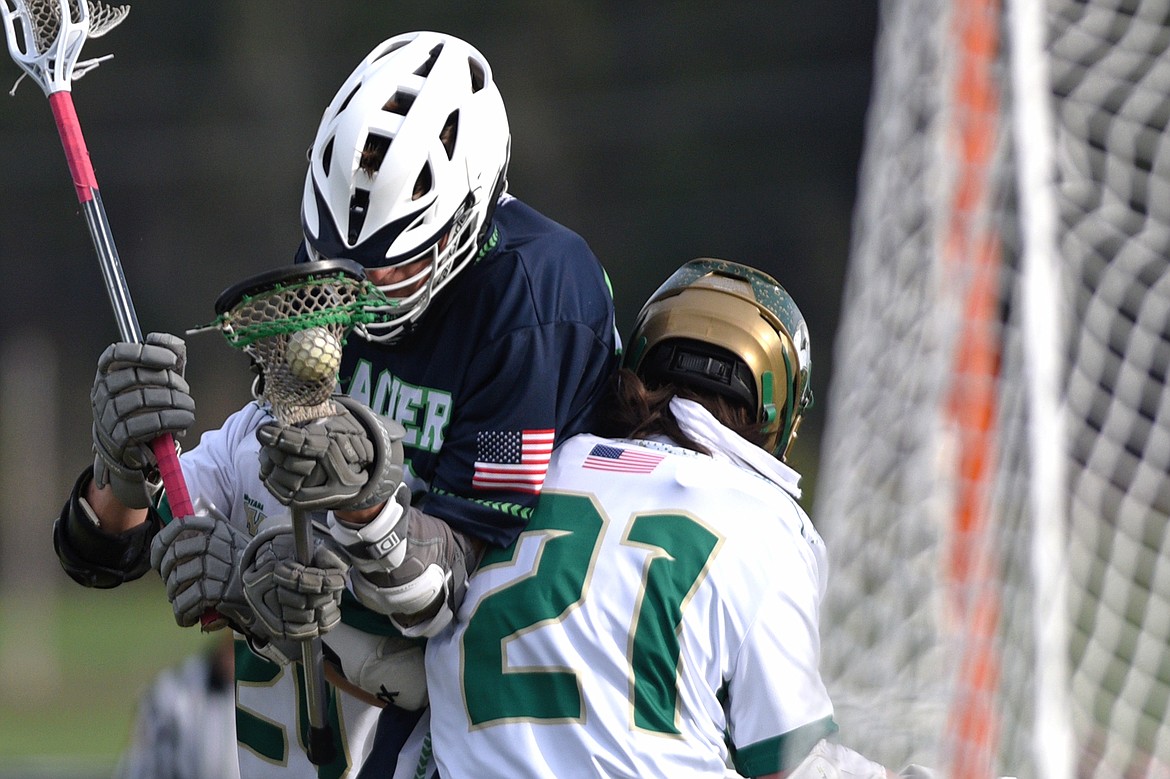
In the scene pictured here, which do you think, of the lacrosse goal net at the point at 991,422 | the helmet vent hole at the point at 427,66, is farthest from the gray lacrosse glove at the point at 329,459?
the lacrosse goal net at the point at 991,422

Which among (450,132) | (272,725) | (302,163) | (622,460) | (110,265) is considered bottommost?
(302,163)

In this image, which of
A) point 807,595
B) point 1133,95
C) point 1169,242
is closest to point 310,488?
point 807,595

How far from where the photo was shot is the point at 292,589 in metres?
2.40

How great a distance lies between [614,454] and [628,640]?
338 mm

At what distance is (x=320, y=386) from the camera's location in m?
2.25

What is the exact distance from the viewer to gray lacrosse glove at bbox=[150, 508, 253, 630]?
2.54 metres

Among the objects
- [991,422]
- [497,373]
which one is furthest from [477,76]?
[991,422]

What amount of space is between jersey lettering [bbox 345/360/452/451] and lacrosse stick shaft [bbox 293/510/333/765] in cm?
32

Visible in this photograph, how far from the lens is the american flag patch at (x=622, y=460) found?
2770 mm

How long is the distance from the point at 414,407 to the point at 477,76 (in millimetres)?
595

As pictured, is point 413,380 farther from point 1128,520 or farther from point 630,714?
point 1128,520

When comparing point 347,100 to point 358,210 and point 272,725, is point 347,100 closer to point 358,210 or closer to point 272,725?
point 358,210

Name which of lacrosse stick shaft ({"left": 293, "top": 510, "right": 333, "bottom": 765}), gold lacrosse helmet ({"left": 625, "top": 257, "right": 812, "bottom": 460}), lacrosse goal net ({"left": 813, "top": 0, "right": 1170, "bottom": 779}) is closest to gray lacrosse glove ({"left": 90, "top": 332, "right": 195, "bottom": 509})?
lacrosse stick shaft ({"left": 293, "top": 510, "right": 333, "bottom": 765})

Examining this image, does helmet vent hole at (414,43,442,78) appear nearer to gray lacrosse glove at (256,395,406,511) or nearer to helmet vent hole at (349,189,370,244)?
helmet vent hole at (349,189,370,244)
